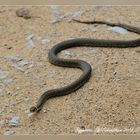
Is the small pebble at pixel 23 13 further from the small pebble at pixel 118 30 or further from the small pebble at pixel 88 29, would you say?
the small pebble at pixel 118 30

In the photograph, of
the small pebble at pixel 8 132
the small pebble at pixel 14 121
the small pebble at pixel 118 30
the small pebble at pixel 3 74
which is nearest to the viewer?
the small pebble at pixel 8 132

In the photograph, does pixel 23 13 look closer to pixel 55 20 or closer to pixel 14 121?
pixel 55 20

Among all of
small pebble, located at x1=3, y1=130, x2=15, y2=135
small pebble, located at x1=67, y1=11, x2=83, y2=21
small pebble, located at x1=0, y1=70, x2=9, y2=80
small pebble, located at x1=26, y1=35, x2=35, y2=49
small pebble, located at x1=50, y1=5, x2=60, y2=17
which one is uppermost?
small pebble, located at x1=67, y1=11, x2=83, y2=21

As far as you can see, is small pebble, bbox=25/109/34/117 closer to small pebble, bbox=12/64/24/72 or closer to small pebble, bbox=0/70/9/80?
small pebble, bbox=0/70/9/80

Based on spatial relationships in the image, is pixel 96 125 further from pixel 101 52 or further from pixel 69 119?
pixel 101 52

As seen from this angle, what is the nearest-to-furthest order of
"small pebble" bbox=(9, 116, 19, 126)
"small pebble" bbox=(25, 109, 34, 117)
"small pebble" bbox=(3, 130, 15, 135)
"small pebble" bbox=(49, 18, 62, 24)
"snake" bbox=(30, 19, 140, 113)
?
1. "small pebble" bbox=(3, 130, 15, 135)
2. "small pebble" bbox=(9, 116, 19, 126)
3. "small pebble" bbox=(25, 109, 34, 117)
4. "snake" bbox=(30, 19, 140, 113)
5. "small pebble" bbox=(49, 18, 62, 24)

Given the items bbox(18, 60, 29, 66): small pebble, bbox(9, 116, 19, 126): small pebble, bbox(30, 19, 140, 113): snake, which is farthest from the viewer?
bbox(18, 60, 29, 66): small pebble

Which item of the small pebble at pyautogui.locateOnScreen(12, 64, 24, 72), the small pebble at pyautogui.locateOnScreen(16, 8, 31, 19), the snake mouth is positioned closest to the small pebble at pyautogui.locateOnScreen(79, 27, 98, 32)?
the small pebble at pyautogui.locateOnScreen(16, 8, 31, 19)

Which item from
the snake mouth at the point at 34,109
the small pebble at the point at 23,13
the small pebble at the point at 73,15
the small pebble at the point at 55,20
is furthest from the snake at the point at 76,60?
the small pebble at the point at 23,13
